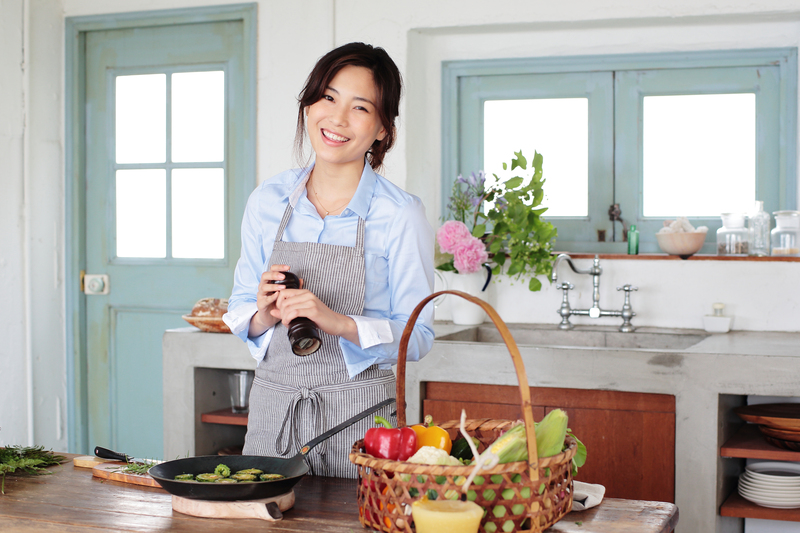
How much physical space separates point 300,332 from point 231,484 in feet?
1.08

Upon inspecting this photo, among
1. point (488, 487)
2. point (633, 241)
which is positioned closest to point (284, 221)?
point (488, 487)

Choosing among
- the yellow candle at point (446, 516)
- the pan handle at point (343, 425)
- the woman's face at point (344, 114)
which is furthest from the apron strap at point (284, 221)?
the yellow candle at point (446, 516)

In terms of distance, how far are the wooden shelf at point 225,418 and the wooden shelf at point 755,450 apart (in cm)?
170

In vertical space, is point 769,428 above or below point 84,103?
below

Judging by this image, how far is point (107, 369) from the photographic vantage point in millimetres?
3832

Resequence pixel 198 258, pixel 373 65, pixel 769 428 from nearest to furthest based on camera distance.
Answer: pixel 373 65, pixel 769 428, pixel 198 258

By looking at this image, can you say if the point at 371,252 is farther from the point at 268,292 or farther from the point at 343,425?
the point at 343,425

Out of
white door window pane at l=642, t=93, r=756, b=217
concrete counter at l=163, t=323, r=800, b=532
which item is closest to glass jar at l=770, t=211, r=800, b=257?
white door window pane at l=642, t=93, r=756, b=217

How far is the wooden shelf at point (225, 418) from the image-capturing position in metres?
3.04

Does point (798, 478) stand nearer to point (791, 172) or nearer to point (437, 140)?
point (791, 172)

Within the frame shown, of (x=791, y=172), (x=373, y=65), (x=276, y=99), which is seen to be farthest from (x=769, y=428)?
(x=276, y=99)

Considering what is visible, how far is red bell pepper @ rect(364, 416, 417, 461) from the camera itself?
1259 millimetres

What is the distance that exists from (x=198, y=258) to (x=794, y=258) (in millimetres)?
2536

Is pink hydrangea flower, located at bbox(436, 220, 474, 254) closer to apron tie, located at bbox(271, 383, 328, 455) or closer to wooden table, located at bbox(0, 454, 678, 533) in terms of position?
apron tie, located at bbox(271, 383, 328, 455)
